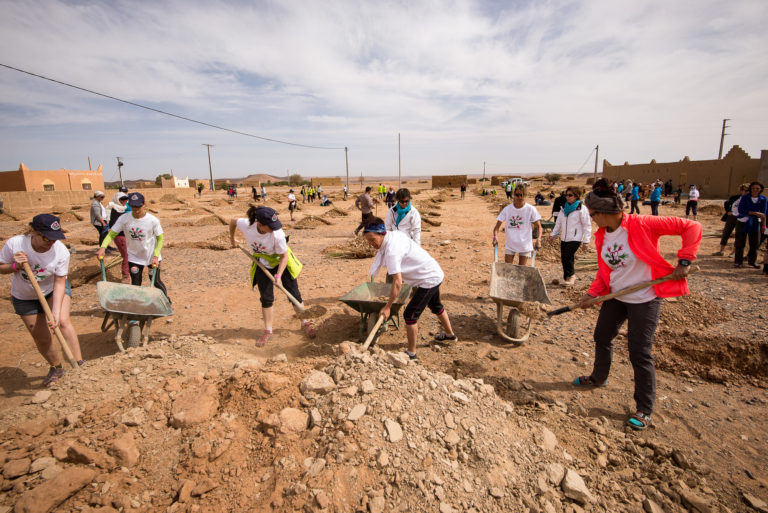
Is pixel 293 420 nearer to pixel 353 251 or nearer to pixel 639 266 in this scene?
pixel 639 266

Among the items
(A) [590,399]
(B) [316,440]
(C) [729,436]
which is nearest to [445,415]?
(B) [316,440]

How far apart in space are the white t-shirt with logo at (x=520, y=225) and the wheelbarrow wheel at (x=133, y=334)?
14.8ft

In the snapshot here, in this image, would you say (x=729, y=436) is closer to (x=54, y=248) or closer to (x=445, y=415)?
(x=445, y=415)

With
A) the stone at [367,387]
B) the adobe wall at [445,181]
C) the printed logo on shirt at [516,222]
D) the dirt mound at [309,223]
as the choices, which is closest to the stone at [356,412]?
the stone at [367,387]

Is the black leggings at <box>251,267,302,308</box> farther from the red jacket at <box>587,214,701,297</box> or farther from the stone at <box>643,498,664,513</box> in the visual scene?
the stone at <box>643,498,664,513</box>

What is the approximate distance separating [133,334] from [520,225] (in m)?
4.89

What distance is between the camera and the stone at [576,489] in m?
1.94

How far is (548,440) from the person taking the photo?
2357 mm

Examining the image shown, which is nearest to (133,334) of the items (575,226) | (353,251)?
(353,251)

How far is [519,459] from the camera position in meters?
2.15

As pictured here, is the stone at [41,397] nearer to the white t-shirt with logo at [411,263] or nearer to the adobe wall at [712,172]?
the white t-shirt with logo at [411,263]

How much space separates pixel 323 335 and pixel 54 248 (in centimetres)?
273

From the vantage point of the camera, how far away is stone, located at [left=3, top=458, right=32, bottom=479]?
6.70 ft

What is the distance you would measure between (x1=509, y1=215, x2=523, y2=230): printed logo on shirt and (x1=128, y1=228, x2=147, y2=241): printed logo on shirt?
15.6ft
